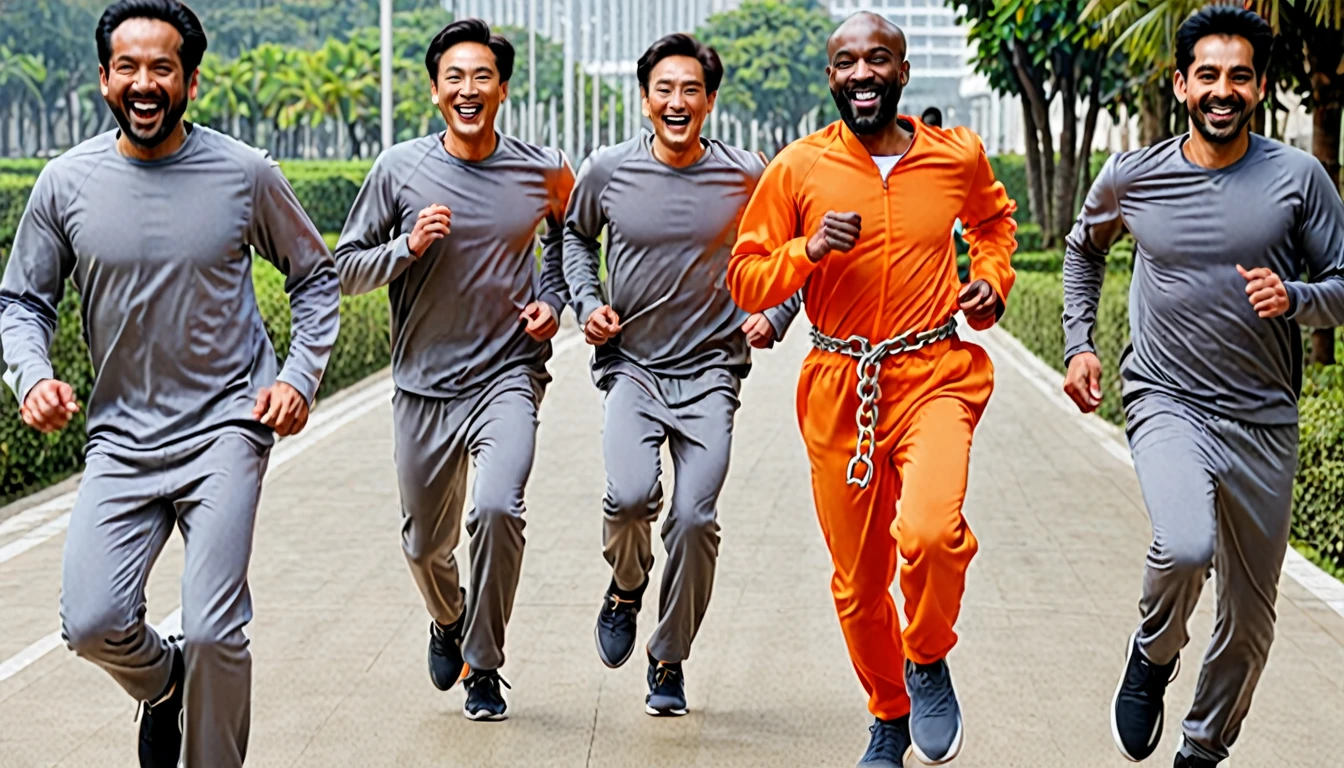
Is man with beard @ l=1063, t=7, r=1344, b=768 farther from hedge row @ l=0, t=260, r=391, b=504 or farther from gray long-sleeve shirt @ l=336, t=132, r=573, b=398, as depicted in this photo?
hedge row @ l=0, t=260, r=391, b=504

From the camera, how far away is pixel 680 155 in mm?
7660

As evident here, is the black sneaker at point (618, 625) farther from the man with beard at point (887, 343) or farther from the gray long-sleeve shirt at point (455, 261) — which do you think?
the man with beard at point (887, 343)

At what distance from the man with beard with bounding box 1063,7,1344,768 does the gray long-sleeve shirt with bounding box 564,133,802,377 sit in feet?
5.42

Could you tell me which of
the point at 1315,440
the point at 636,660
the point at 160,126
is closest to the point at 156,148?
the point at 160,126

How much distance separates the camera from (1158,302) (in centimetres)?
637

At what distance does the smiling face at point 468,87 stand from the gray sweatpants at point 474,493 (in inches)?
33.1

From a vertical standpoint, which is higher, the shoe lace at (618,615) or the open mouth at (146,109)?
the open mouth at (146,109)

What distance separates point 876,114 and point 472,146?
Answer: 1653 millimetres

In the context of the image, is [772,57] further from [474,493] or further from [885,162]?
[885,162]

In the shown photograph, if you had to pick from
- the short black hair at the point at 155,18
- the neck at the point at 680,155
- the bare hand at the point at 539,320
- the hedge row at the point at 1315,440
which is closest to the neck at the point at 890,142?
the neck at the point at 680,155

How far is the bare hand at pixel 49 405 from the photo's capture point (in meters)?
5.66

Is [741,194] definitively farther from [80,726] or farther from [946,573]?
[80,726]

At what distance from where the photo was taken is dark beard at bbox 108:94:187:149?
19.2ft

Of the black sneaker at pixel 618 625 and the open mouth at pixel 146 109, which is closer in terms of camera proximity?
the open mouth at pixel 146 109
